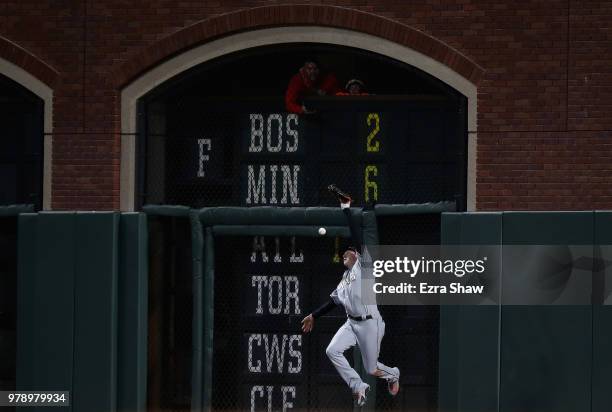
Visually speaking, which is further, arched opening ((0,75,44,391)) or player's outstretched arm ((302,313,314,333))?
arched opening ((0,75,44,391))

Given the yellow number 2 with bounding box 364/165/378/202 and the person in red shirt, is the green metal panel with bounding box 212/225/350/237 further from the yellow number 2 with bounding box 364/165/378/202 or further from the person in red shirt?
the person in red shirt

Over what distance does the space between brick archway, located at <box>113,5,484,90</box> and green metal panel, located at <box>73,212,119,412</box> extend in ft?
5.28

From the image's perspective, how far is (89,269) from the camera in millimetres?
14352

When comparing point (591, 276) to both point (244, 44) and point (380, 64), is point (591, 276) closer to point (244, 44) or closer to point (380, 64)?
point (380, 64)

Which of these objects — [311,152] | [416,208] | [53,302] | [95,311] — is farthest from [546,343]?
[53,302]

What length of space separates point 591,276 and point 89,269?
5254 mm

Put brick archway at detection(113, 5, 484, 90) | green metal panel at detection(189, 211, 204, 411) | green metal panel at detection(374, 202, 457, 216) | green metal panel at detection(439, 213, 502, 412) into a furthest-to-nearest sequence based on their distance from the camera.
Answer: green metal panel at detection(189, 211, 204, 411) → green metal panel at detection(374, 202, 457, 216) → brick archway at detection(113, 5, 484, 90) → green metal panel at detection(439, 213, 502, 412)

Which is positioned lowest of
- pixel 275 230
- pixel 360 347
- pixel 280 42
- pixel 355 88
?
pixel 360 347

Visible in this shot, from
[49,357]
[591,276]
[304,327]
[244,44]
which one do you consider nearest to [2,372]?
[49,357]

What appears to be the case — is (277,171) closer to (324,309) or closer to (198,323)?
(324,309)

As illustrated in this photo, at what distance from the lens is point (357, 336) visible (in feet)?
47.2

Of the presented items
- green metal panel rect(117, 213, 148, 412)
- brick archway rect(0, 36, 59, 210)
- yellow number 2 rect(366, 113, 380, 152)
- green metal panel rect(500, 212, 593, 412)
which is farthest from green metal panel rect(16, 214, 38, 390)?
green metal panel rect(500, 212, 593, 412)

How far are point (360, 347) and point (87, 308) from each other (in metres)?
2.94

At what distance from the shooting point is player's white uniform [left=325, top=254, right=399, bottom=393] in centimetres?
1434
